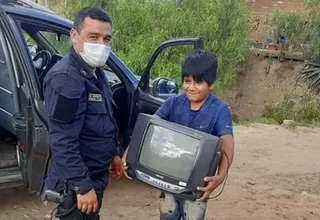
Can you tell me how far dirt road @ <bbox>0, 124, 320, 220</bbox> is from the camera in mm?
4617

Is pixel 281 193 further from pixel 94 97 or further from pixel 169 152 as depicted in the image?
pixel 94 97

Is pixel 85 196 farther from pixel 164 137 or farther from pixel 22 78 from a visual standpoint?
pixel 22 78

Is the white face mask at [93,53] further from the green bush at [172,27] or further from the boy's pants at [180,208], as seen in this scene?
the green bush at [172,27]

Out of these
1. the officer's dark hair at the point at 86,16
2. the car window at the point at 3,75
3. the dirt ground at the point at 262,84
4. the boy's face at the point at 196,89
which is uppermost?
the officer's dark hair at the point at 86,16

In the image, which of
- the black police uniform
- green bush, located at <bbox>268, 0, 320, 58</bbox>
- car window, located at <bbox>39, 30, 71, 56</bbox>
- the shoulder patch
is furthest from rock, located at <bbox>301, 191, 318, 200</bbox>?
green bush, located at <bbox>268, 0, 320, 58</bbox>

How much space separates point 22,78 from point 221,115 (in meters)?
1.55

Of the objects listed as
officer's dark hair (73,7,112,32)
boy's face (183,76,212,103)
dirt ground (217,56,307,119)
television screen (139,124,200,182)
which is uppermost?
officer's dark hair (73,7,112,32)

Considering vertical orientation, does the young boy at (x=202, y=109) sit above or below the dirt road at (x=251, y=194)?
above

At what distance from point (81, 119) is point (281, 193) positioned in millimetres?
3241

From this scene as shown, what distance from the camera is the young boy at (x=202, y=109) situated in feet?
9.21

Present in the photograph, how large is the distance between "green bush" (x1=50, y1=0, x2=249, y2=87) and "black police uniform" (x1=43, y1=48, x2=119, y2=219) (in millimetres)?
11028

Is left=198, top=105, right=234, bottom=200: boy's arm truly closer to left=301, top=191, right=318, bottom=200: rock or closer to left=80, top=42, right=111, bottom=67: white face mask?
left=80, top=42, right=111, bottom=67: white face mask

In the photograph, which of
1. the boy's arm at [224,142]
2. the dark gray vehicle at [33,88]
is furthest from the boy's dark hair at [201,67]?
the dark gray vehicle at [33,88]

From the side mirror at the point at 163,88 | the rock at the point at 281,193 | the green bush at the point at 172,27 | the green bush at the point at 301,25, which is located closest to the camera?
the side mirror at the point at 163,88
